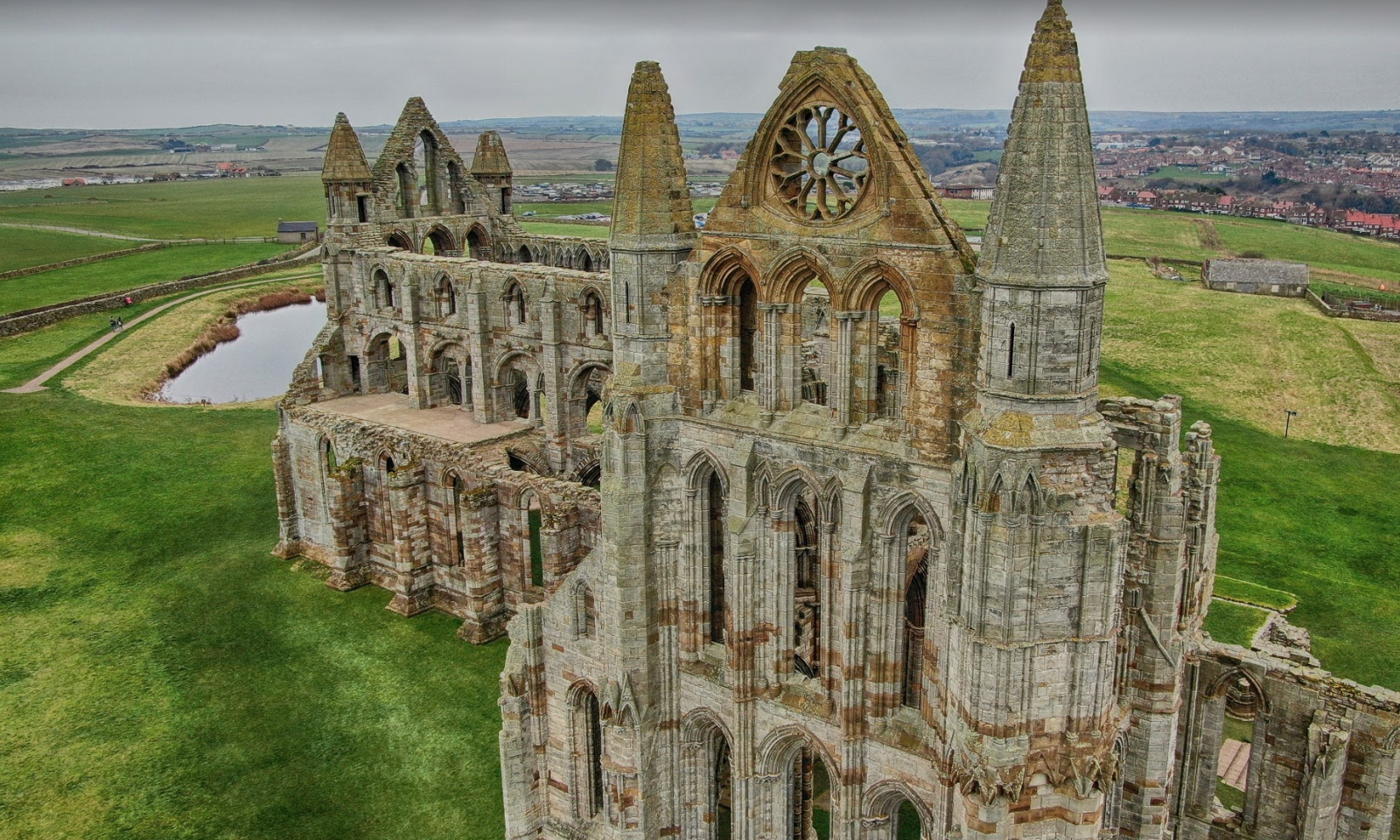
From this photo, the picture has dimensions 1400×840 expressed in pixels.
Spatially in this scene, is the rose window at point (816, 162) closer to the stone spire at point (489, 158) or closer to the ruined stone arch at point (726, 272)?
the ruined stone arch at point (726, 272)

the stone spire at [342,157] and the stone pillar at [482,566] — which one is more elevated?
the stone spire at [342,157]

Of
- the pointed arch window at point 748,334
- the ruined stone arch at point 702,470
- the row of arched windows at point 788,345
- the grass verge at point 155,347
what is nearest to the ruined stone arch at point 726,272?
the row of arched windows at point 788,345

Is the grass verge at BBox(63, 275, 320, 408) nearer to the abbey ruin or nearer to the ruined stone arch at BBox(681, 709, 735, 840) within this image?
the abbey ruin

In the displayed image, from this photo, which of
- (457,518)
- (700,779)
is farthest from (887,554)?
(457,518)

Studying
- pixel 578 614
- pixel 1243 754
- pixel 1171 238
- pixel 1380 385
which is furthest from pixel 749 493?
pixel 1171 238

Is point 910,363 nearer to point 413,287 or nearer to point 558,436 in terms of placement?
point 558,436

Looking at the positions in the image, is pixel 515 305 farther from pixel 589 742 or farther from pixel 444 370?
pixel 589 742
